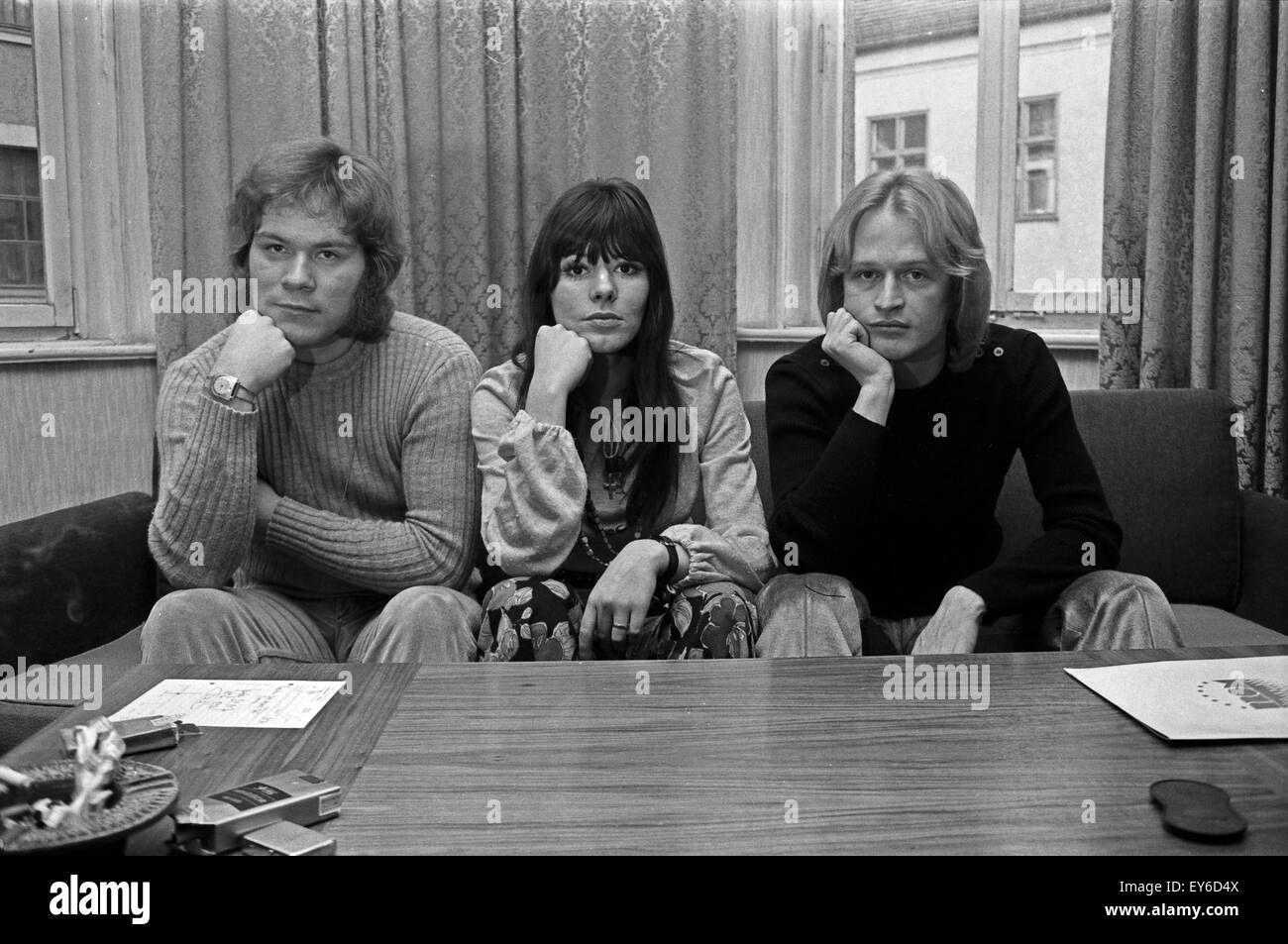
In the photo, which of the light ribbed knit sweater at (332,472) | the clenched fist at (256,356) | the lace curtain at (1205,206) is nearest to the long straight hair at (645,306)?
the light ribbed knit sweater at (332,472)

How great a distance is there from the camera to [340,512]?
1.93m

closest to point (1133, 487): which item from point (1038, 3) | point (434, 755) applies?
point (1038, 3)

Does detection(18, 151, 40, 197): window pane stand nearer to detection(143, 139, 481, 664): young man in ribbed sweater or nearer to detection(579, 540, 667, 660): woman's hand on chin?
detection(143, 139, 481, 664): young man in ribbed sweater

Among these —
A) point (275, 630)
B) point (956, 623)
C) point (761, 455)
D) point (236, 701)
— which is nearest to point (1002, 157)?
point (761, 455)

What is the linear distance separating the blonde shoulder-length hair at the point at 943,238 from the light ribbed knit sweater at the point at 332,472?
64 centimetres

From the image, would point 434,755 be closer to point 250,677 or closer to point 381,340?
point 250,677

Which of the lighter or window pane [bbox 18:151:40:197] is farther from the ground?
window pane [bbox 18:151:40:197]

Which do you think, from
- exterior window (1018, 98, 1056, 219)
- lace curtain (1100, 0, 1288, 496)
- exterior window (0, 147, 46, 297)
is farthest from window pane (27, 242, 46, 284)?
lace curtain (1100, 0, 1288, 496)

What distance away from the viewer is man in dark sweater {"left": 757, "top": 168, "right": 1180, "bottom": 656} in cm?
180

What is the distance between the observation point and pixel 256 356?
1812mm

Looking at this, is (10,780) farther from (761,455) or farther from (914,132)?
(914,132)

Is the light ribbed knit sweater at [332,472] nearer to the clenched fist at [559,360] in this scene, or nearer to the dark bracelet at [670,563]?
the clenched fist at [559,360]

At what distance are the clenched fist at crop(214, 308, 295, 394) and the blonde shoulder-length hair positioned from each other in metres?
0.88
